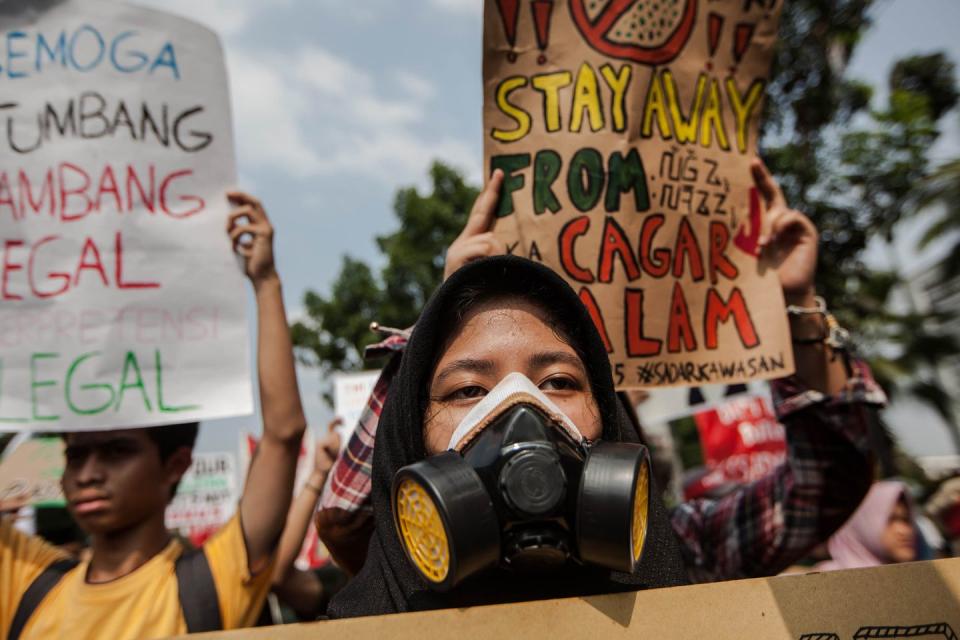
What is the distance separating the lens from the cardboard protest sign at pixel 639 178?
2.07 meters

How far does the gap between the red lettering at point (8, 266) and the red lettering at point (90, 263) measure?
180 millimetres

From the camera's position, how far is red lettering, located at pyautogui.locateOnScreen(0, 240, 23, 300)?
7.55 ft

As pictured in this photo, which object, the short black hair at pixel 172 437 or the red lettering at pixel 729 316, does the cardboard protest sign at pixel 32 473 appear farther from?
the red lettering at pixel 729 316

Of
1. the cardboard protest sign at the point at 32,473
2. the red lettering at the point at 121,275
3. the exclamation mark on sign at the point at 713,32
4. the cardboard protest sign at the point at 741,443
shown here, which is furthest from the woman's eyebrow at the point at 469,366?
the cardboard protest sign at the point at 741,443

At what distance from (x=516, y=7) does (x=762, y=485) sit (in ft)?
5.46

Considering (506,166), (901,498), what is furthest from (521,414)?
(901,498)

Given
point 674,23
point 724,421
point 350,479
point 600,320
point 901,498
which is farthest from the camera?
point 724,421

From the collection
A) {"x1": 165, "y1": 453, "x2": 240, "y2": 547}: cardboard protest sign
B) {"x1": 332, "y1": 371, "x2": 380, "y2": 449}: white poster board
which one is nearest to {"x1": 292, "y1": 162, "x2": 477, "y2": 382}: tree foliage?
{"x1": 165, "y1": 453, "x2": 240, "y2": 547}: cardboard protest sign

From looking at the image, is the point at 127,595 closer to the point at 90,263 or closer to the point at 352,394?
the point at 90,263

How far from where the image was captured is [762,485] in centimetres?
232

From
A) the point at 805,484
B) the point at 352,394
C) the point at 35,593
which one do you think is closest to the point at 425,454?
the point at 805,484

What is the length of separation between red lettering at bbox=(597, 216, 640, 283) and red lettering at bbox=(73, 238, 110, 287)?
62.6 inches

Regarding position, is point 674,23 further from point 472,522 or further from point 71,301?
point 71,301

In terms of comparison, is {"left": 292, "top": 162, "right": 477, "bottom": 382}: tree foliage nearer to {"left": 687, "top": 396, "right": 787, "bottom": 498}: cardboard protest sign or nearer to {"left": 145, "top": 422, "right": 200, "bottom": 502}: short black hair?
{"left": 687, "top": 396, "right": 787, "bottom": 498}: cardboard protest sign
